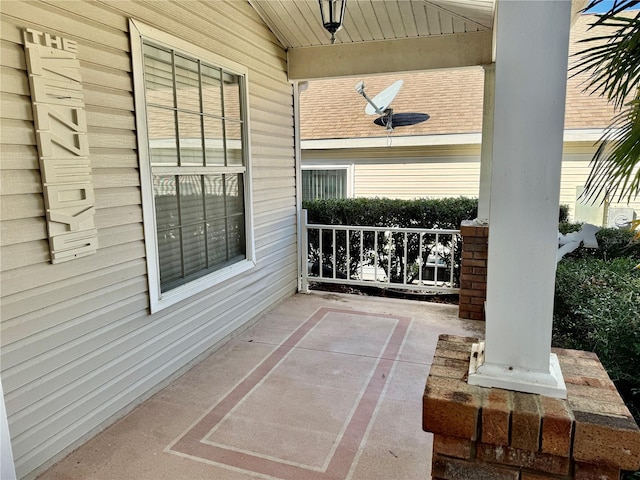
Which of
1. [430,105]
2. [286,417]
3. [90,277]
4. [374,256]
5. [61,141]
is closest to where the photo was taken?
A: [61,141]

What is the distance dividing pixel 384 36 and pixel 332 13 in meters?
1.39

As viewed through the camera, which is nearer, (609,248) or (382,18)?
(382,18)

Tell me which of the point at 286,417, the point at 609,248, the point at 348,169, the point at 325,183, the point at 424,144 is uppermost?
the point at 424,144

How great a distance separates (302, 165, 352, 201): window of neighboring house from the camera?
773 cm

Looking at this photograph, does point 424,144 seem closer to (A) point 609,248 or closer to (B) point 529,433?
(A) point 609,248

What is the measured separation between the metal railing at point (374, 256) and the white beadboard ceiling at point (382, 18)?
1.91 meters

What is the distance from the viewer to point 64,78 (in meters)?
2.01

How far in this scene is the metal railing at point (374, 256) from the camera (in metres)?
5.02

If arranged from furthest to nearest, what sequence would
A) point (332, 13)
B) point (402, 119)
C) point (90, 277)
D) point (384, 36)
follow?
1. point (402, 119)
2. point (384, 36)
3. point (332, 13)
4. point (90, 277)

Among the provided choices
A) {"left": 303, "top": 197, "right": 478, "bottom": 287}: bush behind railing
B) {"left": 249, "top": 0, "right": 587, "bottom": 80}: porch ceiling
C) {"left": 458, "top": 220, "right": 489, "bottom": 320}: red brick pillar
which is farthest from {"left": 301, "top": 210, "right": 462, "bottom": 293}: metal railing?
{"left": 249, "top": 0, "right": 587, "bottom": 80}: porch ceiling

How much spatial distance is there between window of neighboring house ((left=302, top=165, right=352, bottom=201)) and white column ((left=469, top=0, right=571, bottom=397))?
668 cm

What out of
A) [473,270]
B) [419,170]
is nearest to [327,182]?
[419,170]

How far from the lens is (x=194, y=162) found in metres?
3.08

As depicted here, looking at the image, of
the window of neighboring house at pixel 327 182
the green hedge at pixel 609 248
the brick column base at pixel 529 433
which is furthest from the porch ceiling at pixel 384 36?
the window of neighboring house at pixel 327 182
